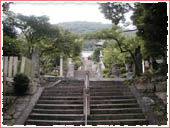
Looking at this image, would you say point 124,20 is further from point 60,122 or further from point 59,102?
point 60,122

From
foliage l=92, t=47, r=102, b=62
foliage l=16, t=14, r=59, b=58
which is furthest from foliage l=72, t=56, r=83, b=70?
foliage l=16, t=14, r=59, b=58

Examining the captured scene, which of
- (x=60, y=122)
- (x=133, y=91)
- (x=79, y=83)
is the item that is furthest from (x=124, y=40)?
(x=60, y=122)

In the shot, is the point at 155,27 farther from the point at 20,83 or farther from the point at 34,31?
the point at 34,31

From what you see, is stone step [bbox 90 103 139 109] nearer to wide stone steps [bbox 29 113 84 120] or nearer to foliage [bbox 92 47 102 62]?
wide stone steps [bbox 29 113 84 120]

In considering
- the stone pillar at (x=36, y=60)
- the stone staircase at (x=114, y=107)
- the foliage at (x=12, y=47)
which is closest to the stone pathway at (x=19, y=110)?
the stone pillar at (x=36, y=60)

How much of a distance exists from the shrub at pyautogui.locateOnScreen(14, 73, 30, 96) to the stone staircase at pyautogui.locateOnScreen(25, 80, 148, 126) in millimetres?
525

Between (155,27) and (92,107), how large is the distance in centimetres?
228

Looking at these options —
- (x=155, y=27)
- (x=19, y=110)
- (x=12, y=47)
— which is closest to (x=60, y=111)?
(x=19, y=110)

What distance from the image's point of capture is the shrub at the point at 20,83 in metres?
3.93

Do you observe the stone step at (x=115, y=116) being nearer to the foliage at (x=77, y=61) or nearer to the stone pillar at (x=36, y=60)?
the stone pillar at (x=36, y=60)

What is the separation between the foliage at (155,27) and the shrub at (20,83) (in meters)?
3.22

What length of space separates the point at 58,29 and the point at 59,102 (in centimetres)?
242

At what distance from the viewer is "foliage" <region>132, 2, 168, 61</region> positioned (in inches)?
115

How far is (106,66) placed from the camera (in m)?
8.02
